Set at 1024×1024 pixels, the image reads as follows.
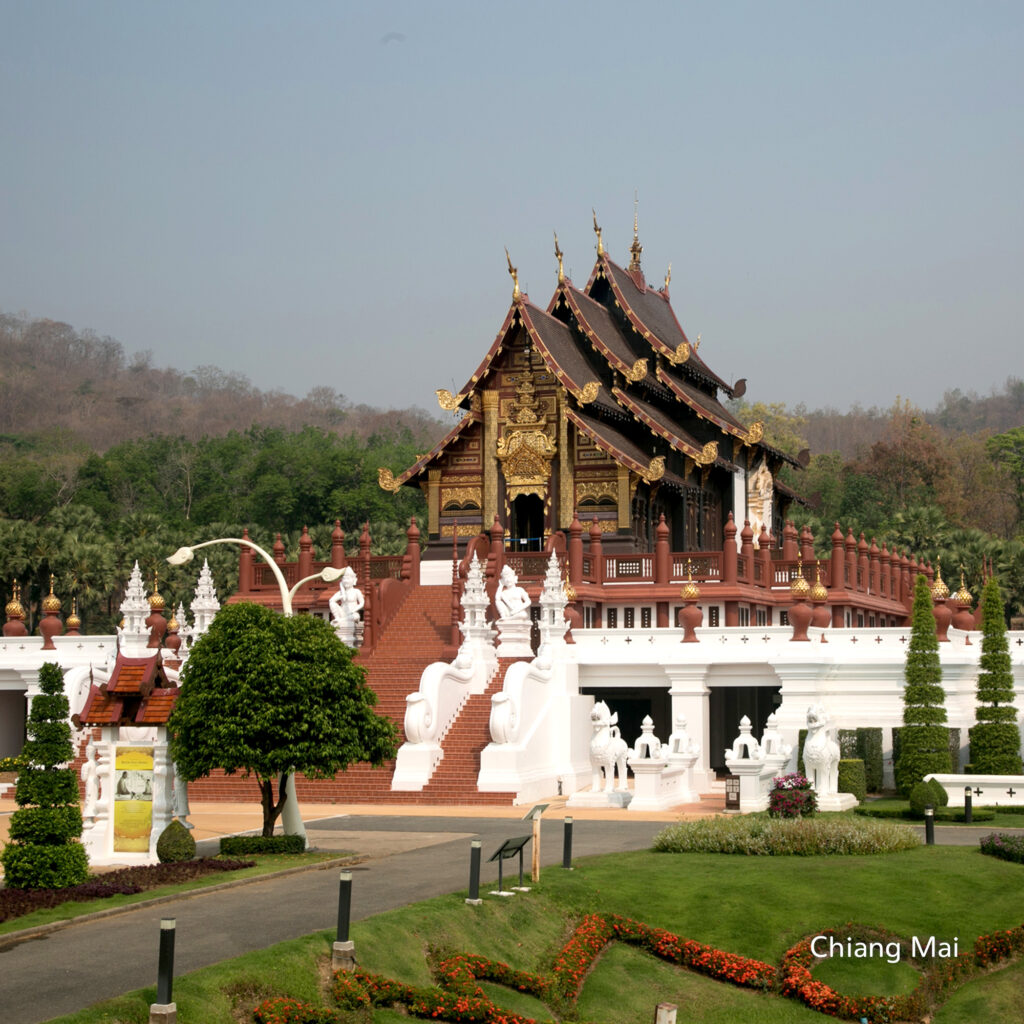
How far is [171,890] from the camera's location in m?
15.8

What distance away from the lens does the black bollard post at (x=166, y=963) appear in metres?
10.6

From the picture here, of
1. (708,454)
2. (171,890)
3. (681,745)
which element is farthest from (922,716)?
(171,890)

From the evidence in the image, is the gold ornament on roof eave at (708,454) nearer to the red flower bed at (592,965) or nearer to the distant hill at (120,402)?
the red flower bed at (592,965)

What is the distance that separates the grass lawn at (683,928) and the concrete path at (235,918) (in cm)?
53

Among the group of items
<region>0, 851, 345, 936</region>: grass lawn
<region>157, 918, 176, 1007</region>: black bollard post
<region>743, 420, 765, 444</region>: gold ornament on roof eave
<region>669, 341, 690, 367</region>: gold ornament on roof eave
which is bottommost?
<region>0, 851, 345, 936</region>: grass lawn

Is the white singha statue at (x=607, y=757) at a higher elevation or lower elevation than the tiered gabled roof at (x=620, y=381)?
lower

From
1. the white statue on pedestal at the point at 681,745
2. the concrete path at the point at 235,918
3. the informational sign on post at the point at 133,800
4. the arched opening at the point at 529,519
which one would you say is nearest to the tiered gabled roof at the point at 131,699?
the informational sign on post at the point at 133,800

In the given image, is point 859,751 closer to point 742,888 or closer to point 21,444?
point 742,888

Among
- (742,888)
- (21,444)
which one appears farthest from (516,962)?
(21,444)

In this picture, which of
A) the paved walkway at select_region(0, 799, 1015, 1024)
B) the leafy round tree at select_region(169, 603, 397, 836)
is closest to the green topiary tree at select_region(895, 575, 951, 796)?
the paved walkway at select_region(0, 799, 1015, 1024)

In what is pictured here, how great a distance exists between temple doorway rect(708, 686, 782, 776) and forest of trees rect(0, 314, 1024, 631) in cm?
2074

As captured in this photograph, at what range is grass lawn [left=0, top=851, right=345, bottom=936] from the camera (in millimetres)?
14141

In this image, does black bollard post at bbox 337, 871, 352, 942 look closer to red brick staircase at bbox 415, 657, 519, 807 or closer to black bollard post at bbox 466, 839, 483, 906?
black bollard post at bbox 466, 839, 483, 906

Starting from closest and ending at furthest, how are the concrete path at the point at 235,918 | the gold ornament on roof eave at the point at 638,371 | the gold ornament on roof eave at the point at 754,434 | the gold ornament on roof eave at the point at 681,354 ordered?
the concrete path at the point at 235,918, the gold ornament on roof eave at the point at 638,371, the gold ornament on roof eave at the point at 754,434, the gold ornament on roof eave at the point at 681,354
